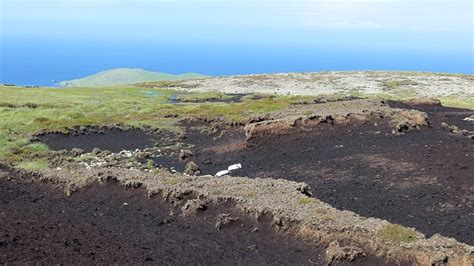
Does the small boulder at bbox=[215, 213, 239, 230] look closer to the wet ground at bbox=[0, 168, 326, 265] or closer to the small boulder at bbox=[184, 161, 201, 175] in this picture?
the wet ground at bbox=[0, 168, 326, 265]

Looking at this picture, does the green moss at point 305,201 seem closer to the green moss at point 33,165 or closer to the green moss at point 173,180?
the green moss at point 173,180

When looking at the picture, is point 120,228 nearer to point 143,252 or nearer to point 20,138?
point 143,252

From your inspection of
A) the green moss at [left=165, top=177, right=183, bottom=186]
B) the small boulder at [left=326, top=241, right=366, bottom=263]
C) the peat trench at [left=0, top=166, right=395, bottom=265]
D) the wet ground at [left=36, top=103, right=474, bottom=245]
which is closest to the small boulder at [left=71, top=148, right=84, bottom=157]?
the wet ground at [left=36, top=103, right=474, bottom=245]

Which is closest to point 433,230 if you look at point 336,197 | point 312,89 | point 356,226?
point 356,226

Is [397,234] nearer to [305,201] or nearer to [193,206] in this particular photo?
[305,201]

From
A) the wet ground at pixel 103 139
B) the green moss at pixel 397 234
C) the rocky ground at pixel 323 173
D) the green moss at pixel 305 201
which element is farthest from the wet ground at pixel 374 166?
the wet ground at pixel 103 139

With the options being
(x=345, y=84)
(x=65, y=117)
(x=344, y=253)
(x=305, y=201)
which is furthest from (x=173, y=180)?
(x=345, y=84)
